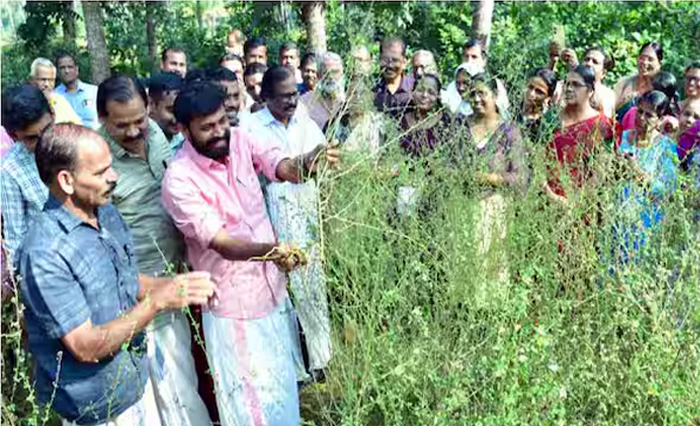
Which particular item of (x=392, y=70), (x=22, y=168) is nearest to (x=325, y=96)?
(x=392, y=70)

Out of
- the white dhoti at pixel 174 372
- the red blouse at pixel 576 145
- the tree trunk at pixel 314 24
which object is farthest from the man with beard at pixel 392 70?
the tree trunk at pixel 314 24

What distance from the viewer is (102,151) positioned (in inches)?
83.7

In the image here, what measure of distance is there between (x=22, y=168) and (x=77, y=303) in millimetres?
1142

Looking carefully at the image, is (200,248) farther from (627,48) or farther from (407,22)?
(407,22)

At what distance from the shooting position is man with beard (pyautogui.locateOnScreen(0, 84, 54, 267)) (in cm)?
281

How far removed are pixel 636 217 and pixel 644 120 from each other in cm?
135

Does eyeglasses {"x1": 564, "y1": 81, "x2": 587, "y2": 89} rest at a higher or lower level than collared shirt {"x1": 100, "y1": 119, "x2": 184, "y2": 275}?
higher

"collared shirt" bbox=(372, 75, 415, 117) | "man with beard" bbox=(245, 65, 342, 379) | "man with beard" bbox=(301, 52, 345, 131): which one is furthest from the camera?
"collared shirt" bbox=(372, 75, 415, 117)

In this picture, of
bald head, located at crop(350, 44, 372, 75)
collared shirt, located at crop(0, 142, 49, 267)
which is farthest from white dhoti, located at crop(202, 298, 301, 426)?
bald head, located at crop(350, 44, 372, 75)

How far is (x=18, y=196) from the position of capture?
2.85 meters

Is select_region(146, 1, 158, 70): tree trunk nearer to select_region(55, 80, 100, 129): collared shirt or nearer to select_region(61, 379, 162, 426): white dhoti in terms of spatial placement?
select_region(55, 80, 100, 129): collared shirt

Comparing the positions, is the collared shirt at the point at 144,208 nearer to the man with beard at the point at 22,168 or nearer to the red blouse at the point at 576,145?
the man with beard at the point at 22,168

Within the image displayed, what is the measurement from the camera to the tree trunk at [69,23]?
44.7 feet

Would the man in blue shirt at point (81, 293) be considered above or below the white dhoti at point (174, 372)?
above
